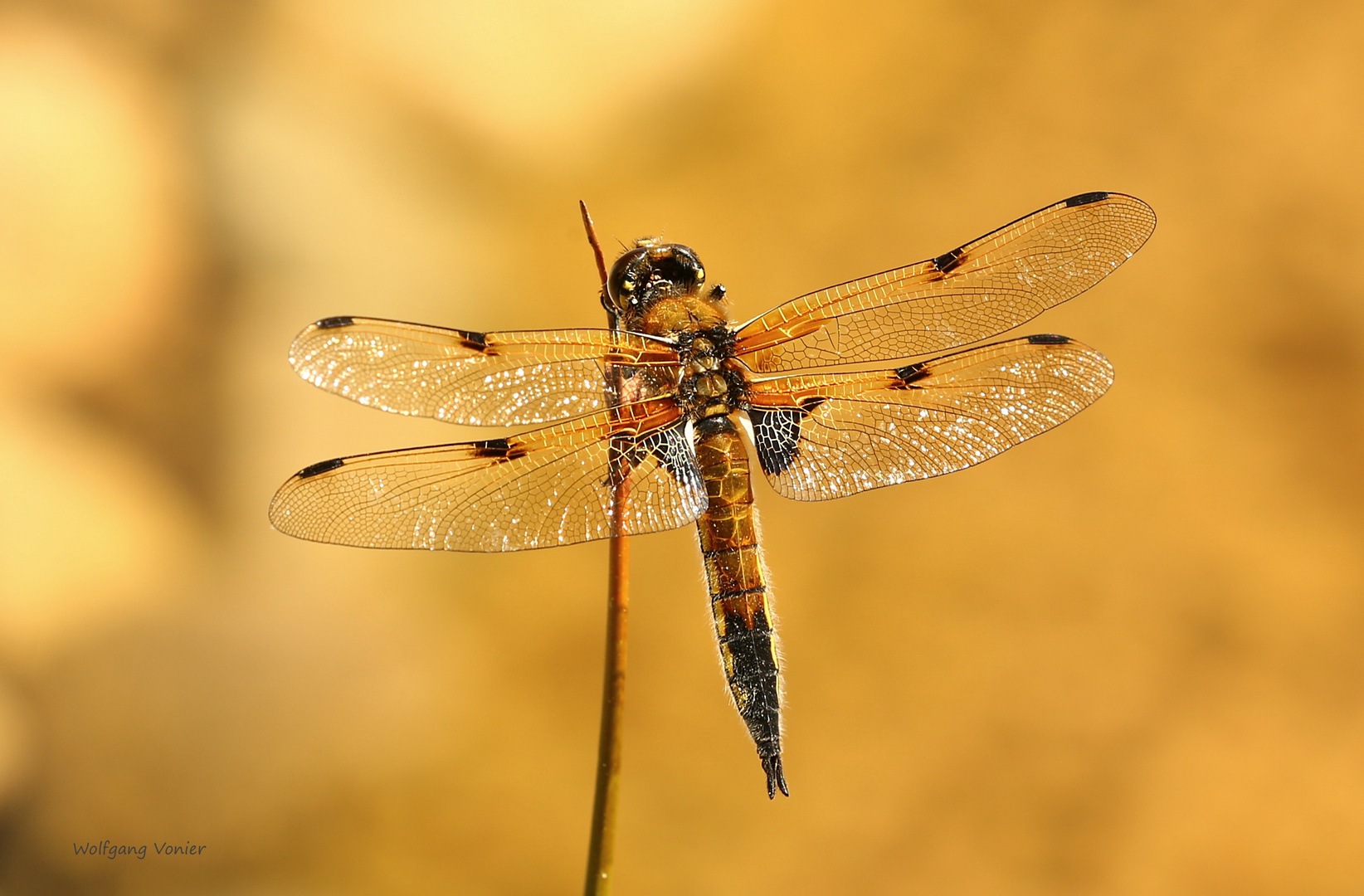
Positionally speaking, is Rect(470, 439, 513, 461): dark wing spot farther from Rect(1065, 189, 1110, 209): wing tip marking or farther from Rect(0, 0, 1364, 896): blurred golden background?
Rect(0, 0, 1364, 896): blurred golden background

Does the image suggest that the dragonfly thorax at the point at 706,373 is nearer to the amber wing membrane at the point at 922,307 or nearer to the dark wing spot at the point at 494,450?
the amber wing membrane at the point at 922,307

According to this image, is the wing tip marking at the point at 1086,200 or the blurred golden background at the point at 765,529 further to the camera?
the blurred golden background at the point at 765,529

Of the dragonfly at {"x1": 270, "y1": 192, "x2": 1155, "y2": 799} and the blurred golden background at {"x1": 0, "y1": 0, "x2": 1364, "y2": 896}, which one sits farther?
the blurred golden background at {"x1": 0, "y1": 0, "x2": 1364, "y2": 896}

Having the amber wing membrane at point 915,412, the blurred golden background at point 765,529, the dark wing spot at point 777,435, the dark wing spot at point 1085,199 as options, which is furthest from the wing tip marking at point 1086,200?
the blurred golden background at point 765,529

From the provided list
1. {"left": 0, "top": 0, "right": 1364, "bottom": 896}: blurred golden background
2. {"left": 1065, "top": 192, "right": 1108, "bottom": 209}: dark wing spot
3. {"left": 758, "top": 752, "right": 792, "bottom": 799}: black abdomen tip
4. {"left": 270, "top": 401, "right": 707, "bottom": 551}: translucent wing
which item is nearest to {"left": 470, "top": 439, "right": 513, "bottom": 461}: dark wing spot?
{"left": 270, "top": 401, "right": 707, "bottom": 551}: translucent wing

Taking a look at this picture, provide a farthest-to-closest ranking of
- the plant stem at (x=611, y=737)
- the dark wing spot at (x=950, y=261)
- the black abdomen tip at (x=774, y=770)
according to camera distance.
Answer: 1. the dark wing spot at (x=950, y=261)
2. the black abdomen tip at (x=774, y=770)
3. the plant stem at (x=611, y=737)

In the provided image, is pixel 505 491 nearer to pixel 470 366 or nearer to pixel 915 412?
pixel 470 366

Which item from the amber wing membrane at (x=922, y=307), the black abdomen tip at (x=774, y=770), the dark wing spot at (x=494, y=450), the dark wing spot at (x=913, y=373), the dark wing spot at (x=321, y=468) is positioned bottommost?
the black abdomen tip at (x=774, y=770)

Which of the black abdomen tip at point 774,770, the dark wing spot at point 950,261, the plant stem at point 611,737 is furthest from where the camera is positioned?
the dark wing spot at point 950,261
